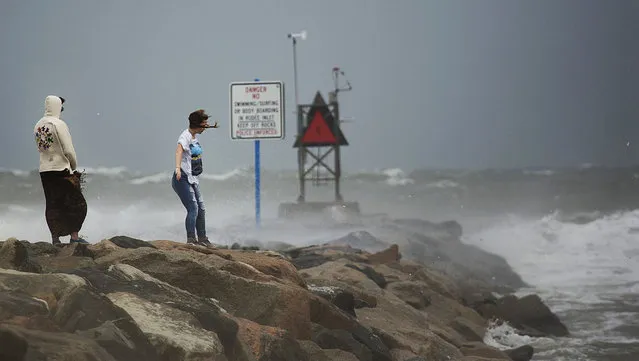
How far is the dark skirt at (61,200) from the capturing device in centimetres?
817

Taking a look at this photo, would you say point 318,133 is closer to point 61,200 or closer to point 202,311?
point 61,200

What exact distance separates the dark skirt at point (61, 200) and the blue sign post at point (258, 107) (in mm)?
7239

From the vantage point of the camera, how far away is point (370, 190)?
202 ft

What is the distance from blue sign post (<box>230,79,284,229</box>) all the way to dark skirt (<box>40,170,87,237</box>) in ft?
23.8

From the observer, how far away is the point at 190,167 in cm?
949

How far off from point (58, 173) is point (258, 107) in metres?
7.39

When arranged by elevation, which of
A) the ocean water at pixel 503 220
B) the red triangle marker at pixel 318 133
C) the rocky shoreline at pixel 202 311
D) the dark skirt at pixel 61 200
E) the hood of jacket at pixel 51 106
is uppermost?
the hood of jacket at pixel 51 106

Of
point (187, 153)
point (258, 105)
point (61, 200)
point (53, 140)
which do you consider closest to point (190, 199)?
point (187, 153)

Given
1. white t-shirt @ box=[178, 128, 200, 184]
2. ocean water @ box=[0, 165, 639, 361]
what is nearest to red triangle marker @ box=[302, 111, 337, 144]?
ocean water @ box=[0, 165, 639, 361]

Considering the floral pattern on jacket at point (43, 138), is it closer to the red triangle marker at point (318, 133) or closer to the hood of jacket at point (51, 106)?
the hood of jacket at point (51, 106)

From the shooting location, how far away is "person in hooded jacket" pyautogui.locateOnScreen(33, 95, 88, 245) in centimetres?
808

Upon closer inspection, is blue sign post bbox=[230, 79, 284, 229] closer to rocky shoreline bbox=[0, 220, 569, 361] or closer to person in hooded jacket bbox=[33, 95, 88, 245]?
rocky shoreline bbox=[0, 220, 569, 361]

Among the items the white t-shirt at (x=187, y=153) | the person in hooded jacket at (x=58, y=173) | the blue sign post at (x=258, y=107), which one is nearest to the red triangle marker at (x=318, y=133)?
the blue sign post at (x=258, y=107)

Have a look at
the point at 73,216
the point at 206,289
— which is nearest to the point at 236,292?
the point at 206,289
